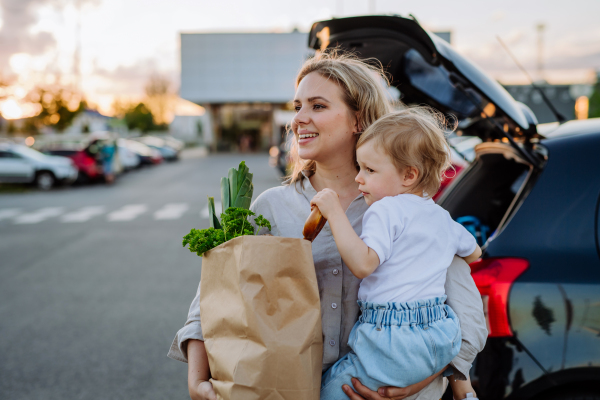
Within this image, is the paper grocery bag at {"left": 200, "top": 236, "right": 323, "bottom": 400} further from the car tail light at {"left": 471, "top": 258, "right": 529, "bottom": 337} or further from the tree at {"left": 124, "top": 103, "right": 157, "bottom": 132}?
the tree at {"left": 124, "top": 103, "right": 157, "bottom": 132}

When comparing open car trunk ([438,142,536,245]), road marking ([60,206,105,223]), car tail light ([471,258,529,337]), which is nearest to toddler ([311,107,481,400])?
car tail light ([471,258,529,337])

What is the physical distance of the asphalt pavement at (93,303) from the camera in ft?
12.0

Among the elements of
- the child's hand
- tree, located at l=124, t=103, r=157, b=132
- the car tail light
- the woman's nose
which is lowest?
tree, located at l=124, t=103, r=157, b=132

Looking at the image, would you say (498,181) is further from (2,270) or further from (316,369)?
(2,270)

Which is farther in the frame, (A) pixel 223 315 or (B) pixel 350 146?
(B) pixel 350 146

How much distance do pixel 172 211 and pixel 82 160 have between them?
9036 millimetres

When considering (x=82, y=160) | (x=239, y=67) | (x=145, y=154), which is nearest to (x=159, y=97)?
(x=239, y=67)

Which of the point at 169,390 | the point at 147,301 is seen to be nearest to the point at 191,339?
the point at 169,390

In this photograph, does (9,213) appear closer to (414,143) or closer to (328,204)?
(328,204)

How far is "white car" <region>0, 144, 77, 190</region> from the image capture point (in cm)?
1842

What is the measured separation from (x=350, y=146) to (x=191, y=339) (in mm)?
877

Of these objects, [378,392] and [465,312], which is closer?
[378,392]

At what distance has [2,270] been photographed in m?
6.75

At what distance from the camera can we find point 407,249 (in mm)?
1484
